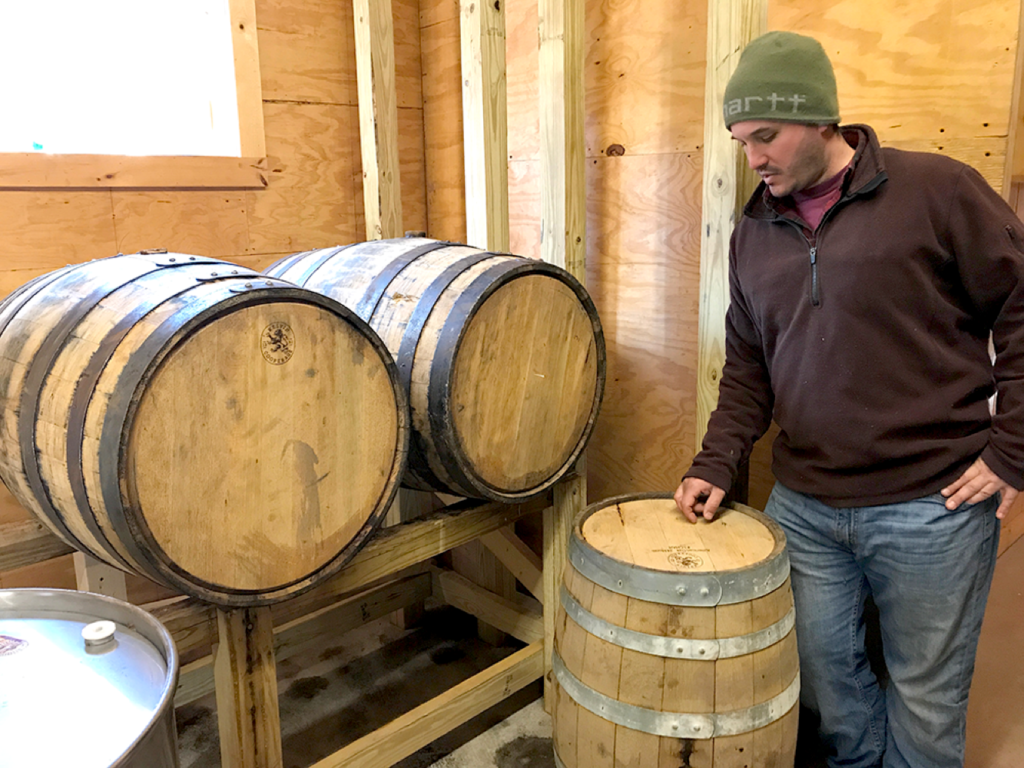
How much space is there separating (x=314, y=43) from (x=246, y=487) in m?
1.98

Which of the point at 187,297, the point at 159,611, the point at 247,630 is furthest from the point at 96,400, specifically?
the point at 247,630

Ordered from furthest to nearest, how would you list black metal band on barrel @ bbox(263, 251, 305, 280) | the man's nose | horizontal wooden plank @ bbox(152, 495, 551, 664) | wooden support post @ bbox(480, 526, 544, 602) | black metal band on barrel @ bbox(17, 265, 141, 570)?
wooden support post @ bbox(480, 526, 544, 602)
black metal band on barrel @ bbox(263, 251, 305, 280)
the man's nose
horizontal wooden plank @ bbox(152, 495, 551, 664)
black metal band on barrel @ bbox(17, 265, 141, 570)

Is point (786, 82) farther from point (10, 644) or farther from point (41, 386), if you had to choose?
point (10, 644)

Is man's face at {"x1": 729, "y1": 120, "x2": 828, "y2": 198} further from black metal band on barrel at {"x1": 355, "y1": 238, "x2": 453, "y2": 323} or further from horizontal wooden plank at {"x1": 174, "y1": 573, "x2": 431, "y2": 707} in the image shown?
horizontal wooden plank at {"x1": 174, "y1": 573, "x2": 431, "y2": 707}

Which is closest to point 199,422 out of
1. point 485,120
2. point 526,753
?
point 485,120

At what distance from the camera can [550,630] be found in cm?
249

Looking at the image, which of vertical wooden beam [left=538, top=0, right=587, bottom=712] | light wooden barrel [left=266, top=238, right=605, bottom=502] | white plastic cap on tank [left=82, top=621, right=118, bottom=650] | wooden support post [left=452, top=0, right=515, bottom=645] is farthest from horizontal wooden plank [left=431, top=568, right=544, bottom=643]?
white plastic cap on tank [left=82, top=621, right=118, bottom=650]

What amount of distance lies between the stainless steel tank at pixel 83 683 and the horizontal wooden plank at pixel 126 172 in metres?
1.52

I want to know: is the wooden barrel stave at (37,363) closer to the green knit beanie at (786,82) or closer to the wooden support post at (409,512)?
the wooden support post at (409,512)

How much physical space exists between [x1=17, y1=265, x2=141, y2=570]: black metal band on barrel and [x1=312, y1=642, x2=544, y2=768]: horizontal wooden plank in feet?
2.81

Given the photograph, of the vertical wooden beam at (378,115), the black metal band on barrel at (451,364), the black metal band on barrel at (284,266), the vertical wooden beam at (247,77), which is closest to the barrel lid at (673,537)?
the black metal band on barrel at (451,364)

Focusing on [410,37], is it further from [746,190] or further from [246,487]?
[246,487]

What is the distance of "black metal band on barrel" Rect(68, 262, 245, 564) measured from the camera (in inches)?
53.5

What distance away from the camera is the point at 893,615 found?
1891 mm
